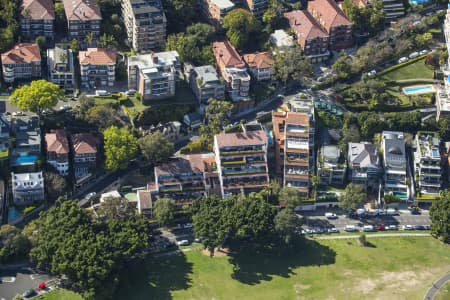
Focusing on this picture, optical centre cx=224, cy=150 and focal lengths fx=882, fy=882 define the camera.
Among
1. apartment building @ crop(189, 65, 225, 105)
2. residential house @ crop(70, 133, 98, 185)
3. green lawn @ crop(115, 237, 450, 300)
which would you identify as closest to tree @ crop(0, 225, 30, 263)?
residential house @ crop(70, 133, 98, 185)

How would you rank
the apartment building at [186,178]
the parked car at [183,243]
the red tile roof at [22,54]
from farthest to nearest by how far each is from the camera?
the red tile roof at [22,54] < the apartment building at [186,178] < the parked car at [183,243]

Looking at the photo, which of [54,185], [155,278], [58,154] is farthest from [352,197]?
[58,154]

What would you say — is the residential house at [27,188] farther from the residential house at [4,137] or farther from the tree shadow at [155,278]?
the tree shadow at [155,278]

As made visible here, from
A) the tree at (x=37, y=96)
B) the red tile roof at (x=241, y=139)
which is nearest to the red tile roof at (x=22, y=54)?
the tree at (x=37, y=96)

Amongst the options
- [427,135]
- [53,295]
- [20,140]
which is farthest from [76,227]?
[427,135]

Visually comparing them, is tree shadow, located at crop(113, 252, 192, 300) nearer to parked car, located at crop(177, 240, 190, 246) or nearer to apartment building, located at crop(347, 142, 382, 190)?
parked car, located at crop(177, 240, 190, 246)

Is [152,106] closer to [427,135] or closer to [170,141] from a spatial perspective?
[170,141]

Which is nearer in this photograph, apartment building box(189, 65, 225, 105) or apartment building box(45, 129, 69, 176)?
apartment building box(45, 129, 69, 176)
